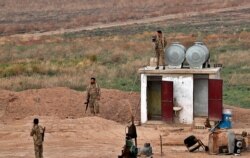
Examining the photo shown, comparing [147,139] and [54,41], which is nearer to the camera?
[147,139]

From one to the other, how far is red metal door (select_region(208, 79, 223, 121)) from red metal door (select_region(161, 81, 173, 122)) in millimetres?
1274

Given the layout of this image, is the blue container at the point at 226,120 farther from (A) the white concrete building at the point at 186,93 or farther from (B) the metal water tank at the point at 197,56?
(B) the metal water tank at the point at 197,56

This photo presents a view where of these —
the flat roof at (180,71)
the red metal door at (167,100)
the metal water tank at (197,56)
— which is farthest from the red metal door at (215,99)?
the red metal door at (167,100)

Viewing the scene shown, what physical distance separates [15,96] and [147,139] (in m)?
8.22

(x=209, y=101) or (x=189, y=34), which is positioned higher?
(x=189, y=34)

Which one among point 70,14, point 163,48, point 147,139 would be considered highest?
point 70,14

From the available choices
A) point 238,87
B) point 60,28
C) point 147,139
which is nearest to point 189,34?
point 60,28

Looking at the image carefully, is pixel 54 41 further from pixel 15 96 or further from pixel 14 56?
pixel 15 96

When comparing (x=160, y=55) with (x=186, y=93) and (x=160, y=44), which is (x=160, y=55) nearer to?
(x=160, y=44)

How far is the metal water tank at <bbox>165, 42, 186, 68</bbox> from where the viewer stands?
25438mm

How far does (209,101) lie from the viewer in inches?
976

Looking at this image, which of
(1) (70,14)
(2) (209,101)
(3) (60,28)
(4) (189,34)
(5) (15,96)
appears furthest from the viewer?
(1) (70,14)

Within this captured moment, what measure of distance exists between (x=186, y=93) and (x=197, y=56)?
1276 mm

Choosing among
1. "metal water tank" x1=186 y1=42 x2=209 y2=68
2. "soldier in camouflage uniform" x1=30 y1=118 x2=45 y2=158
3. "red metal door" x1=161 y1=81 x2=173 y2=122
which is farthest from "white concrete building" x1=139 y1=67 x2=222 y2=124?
"soldier in camouflage uniform" x1=30 y1=118 x2=45 y2=158
